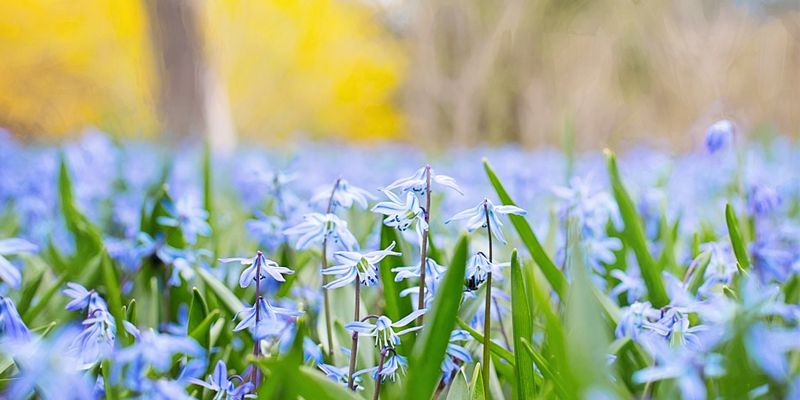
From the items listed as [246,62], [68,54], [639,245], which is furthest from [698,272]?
[246,62]

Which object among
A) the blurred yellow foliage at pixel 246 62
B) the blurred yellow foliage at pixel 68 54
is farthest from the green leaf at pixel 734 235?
the blurred yellow foliage at pixel 68 54

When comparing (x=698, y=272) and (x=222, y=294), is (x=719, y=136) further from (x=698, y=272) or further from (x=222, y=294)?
(x=222, y=294)

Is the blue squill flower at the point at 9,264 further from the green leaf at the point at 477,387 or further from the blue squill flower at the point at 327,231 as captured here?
the green leaf at the point at 477,387

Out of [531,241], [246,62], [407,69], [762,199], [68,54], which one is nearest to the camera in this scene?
[531,241]

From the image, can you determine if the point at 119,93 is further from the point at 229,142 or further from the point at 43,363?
the point at 43,363

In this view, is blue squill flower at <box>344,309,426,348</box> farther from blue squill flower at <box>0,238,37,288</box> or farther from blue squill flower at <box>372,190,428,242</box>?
blue squill flower at <box>0,238,37,288</box>

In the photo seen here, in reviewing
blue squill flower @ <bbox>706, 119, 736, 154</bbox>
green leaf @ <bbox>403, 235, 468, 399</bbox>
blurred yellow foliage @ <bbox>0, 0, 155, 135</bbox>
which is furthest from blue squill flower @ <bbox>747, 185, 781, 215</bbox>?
blurred yellow foliage @ <bbox>0, 0, 155, 135</bbox>

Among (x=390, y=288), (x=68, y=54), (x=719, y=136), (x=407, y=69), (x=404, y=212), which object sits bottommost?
(x=390, y=288)
